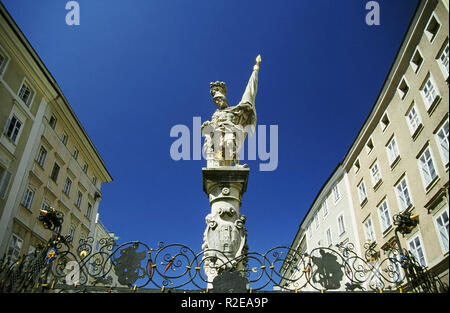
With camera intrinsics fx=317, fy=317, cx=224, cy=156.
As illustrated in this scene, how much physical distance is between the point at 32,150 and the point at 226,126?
17.0 meters

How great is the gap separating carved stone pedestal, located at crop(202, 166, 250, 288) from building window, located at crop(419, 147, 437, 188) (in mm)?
11839

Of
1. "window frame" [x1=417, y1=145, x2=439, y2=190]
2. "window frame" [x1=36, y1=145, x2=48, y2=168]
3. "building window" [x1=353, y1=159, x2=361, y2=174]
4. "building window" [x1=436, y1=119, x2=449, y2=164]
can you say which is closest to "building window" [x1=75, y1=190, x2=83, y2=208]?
"window frame" [x1=36, y1=145, x2=48, y2=168]

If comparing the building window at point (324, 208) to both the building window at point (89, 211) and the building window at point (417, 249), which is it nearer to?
the building window at point (417, 249)

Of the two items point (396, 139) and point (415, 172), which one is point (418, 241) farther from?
point (396, 139)

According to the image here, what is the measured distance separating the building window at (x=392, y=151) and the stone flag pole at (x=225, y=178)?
13.7 meters

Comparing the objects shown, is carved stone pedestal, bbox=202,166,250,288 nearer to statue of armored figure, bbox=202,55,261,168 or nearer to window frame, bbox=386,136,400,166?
statue of armored figure, bbox=202,55,261,168

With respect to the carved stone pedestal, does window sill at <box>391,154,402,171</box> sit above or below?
above

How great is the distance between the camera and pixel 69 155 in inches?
972

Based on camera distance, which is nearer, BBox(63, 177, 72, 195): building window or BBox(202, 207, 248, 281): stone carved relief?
BBox(202, 207, 248, 281): stone carved relief

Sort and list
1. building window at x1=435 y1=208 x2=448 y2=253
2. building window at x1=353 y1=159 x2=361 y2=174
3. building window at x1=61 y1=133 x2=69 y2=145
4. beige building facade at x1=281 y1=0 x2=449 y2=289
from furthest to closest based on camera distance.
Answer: building window at x1=353 y1=159 x2=361 y2=174, building window at x1=61 y1=133 x2=69 y2=145, beige building facade at x1=281 y1=0 x2=449 y2=289, building window at x1=435 y1=208 x2=448 y2=253

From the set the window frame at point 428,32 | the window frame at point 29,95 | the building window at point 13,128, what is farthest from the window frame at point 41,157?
the window frame at point 428,32

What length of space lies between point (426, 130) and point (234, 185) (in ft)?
41.4

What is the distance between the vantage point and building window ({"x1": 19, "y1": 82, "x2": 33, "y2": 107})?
1845cm
